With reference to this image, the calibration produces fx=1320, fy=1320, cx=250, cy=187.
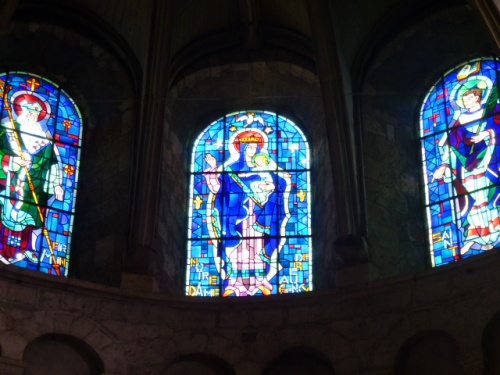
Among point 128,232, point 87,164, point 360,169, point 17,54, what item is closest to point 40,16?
point 17,54

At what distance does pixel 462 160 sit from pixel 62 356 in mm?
5948

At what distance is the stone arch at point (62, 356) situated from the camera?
15.9 meters

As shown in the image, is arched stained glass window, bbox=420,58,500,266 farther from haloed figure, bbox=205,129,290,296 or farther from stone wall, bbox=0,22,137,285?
stone wall, bbox=0,22,137,285

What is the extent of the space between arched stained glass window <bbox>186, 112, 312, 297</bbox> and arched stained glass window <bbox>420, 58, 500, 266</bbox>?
1.78 m

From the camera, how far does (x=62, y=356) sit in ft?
52.9

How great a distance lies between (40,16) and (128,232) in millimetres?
3658

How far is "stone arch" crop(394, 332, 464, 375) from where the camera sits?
51.2 feet

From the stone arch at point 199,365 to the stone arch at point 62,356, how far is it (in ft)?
3.16

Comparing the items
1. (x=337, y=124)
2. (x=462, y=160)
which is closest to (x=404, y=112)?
(x=462, y=160)

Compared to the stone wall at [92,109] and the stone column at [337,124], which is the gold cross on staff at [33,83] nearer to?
the stone wall at [92,109]

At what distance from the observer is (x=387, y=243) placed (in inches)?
684

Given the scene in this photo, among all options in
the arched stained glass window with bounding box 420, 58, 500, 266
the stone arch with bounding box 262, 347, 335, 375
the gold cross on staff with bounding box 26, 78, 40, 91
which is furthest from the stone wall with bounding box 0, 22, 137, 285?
the arched stained glass window with bounding box 420, 58, 500, 266

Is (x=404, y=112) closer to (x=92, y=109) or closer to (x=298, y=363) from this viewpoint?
(x=298, y=363)

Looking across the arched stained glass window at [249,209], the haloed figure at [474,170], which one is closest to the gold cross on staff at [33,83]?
the arched stained glass window at [249,209]
